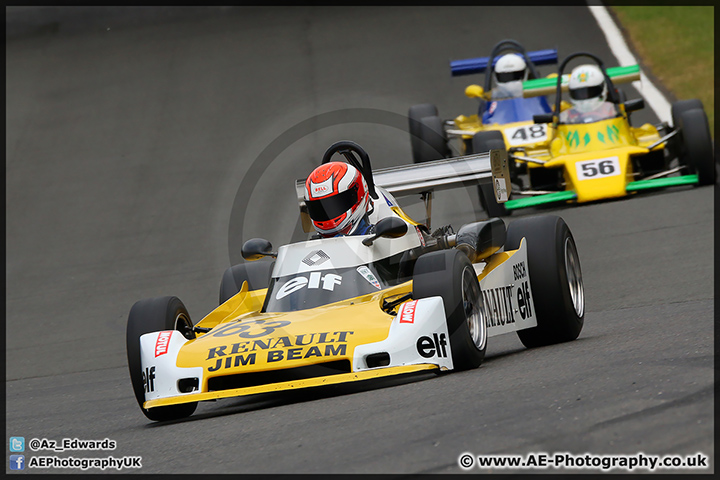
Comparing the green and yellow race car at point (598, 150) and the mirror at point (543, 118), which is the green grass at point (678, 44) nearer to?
the green and yellow race car at point (598, 150)

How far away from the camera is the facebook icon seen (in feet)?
18.5

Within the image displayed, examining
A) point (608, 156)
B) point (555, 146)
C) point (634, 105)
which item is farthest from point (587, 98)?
point (608, 156)

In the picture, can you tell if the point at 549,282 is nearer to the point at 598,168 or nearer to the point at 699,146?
the point at 598,168

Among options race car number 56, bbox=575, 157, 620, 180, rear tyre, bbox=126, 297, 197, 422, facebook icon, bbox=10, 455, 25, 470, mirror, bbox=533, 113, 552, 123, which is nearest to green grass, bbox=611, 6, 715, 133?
mirror, bbox=533, 113, 552, 123

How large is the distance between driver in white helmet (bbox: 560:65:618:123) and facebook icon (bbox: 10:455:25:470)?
11.1 metres

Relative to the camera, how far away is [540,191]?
1471 centimetres

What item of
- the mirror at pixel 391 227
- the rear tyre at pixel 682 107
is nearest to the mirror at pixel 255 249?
the mirror at pixel 391 227

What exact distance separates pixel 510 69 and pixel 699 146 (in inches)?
180

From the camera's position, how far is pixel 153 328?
714 centimetres

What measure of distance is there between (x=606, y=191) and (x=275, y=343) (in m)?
8.75

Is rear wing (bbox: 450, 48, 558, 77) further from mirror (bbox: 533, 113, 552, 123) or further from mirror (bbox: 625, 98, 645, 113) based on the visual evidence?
mirror (bbox: 625, 98, 645, 113)

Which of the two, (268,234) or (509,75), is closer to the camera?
(268,234)

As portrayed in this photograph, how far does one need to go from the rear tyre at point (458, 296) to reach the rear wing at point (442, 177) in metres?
1.64

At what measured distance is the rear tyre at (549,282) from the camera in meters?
7.74
